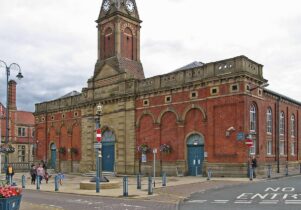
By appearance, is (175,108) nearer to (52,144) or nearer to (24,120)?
(52,144)

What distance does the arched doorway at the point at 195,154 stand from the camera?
3672 centimetres

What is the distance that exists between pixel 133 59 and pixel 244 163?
62.0ft

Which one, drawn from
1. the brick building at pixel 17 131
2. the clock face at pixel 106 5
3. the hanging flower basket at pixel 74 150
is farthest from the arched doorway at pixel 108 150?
the brick building at pixel 17 131

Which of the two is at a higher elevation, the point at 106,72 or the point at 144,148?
the point at 106,72

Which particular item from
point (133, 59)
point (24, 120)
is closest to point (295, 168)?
point (133, 59)

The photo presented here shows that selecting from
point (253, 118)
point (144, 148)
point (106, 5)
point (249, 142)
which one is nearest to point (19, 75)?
point (144, 148)

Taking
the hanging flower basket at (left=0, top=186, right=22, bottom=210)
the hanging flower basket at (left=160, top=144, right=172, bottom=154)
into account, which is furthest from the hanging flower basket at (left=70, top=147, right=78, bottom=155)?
the hanging flower basket at (left=0, top=186, right=22, bottom=210)

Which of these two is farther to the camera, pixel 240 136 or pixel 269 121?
pixel 269 121

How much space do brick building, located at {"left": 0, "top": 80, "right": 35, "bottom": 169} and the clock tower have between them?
31246 millimetres

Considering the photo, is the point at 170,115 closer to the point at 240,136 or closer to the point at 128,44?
the point at 240,136

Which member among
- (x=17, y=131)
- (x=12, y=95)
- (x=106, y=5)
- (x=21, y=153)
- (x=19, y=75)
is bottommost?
(x=21, y=153)

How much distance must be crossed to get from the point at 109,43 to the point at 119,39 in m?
2.04

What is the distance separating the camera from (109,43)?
4678 centimetres

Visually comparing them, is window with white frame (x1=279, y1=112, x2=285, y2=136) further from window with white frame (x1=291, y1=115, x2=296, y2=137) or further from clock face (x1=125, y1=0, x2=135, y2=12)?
clock face (x1=125, y1=0, x2=135, y2=12)
